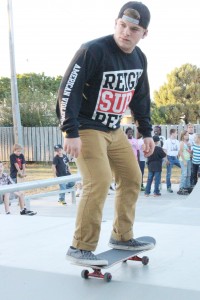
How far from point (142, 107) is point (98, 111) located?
2.06 feet

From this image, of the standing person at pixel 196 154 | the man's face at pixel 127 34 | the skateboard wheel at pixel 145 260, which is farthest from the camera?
the standing person at pixel 196 154

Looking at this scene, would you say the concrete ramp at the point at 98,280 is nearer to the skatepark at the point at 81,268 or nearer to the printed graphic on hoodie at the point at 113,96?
the skatepark at the point at 81,268

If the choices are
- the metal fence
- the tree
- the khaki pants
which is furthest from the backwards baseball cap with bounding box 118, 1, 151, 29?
the tree

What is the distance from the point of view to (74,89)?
334 cm

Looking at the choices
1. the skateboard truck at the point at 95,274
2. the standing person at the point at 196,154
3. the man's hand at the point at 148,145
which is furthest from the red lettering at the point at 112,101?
the standing person at the point at 196,154

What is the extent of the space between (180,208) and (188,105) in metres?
38.6

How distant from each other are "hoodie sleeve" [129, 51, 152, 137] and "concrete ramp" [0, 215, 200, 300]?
3.45ft

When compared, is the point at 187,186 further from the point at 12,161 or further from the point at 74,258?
the point at 74,258

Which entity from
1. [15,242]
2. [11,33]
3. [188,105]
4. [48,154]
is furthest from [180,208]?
[188,105]

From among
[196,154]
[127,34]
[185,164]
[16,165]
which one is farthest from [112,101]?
[185,164]

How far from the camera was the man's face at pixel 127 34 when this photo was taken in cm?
347

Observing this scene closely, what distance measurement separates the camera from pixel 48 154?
93.4 ft

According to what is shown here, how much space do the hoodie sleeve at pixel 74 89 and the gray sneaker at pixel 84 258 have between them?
0.84 meters

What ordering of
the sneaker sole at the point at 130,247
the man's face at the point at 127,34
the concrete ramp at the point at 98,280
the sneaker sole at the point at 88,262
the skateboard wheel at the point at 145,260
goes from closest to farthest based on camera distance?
the concrete ramp at the point at 98,280, the sneaker sole at the point at 88,262, the man's face at the point at 127,34, the skateboard wheel at the point at 145,260, the sneaker sole at the point at 130,247
